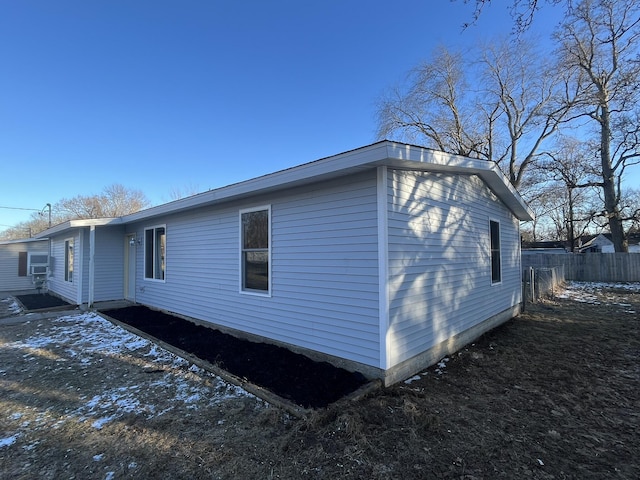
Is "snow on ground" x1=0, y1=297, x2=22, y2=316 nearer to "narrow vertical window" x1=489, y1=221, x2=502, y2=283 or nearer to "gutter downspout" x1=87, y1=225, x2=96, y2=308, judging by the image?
"gutter downspout" x1=87, y1=225, x2=96, y2=308

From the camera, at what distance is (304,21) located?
375 inches

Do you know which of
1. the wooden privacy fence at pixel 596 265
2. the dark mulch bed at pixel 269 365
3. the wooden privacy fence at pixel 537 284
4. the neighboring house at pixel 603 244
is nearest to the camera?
the dark mulch bed at pixel 269 365

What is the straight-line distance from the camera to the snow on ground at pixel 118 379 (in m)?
3.38

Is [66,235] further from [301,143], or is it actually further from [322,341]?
[322,341]

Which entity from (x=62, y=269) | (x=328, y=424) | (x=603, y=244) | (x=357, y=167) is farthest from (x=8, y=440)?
(x=603, y=244)

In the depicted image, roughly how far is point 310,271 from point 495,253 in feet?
17.5

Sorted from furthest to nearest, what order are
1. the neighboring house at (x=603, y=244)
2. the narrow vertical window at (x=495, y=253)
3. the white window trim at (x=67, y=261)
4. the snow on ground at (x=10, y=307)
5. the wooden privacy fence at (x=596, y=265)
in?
the neighboring house at (x=603, y=244) < the wooden privacy fence at (x=596, y=265) < the white window trim at (x=67, y=261) < the snow on ground at (x=10, y=307) < the narrow vertical window at (x=495, y=253)

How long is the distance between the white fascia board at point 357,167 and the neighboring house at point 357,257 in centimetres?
2

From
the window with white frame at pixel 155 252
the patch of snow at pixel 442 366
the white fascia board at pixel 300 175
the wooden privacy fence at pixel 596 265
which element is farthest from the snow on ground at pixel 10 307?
the wooden privacy fence at pixel 596 265

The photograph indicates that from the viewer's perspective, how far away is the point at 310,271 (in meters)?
4.88

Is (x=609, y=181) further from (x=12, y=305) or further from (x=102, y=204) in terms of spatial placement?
(x=102, y=204)

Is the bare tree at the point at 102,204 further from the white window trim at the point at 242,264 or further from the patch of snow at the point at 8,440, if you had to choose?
the patch of snow at the point at 8,440

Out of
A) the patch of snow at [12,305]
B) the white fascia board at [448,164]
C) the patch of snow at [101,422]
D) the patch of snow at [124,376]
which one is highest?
the white fascia board at [448,164]

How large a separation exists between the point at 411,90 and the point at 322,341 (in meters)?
23.4
